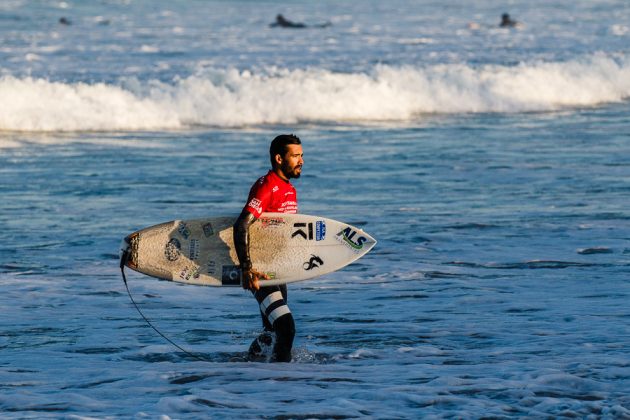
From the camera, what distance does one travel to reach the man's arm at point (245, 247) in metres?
6.90

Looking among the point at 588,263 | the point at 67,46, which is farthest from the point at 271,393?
the point at 67,46

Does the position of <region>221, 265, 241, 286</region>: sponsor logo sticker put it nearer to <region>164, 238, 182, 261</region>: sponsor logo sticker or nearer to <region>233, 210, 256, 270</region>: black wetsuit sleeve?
<region>164, 238, 182, 261</region>: sponsor logo sticker

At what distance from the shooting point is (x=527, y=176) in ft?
49.7

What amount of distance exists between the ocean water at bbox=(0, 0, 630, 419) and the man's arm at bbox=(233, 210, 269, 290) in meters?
0.56

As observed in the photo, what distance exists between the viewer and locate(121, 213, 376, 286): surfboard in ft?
24.3

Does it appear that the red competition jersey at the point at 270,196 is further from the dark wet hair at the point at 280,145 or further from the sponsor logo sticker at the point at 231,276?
the sponsor logo sticker at the point at 231,276

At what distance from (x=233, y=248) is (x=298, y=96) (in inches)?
679

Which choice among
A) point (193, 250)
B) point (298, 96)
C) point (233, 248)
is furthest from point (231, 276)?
point (298, 96)

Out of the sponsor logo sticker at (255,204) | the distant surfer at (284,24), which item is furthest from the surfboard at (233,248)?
the distant surfer at (284,24)

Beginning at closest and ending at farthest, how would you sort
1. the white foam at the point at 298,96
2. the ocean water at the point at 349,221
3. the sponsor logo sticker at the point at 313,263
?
the ocean water at the point at 349,221 → the sponsor logo sticker at the point at 313,263 → the white foam at the point at 298,96

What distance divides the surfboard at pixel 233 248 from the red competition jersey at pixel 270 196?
9.4 inches

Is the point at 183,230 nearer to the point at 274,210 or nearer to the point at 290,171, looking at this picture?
the point at 274,210

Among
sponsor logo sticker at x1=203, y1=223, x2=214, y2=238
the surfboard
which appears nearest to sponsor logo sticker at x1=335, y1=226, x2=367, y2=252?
the surfboard

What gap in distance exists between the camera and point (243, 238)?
6914 mm
